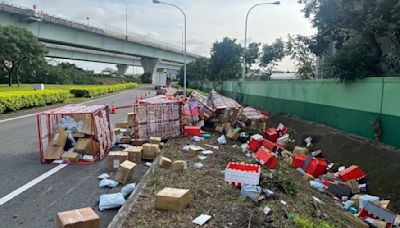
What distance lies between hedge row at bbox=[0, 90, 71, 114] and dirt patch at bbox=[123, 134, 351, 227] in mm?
13617

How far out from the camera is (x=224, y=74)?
152ft

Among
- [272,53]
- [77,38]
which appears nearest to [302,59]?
[272,53]

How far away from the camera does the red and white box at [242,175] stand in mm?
5449

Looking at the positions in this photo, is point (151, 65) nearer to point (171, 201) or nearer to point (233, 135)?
point (233, 135)

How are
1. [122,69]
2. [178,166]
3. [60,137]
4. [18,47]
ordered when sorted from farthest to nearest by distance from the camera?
[122,69], [18,47], [60,137], [178,166]

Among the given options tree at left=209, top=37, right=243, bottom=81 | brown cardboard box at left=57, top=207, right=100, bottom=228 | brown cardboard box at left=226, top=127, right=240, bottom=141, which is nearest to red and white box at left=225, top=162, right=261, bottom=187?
brown cardboard box at left=57, top=207, right=100, bottom=228

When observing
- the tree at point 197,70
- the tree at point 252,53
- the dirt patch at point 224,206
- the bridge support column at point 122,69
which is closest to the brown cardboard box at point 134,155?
the dirt patch at point 224,206

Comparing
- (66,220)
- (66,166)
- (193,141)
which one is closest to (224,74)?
(193,141)

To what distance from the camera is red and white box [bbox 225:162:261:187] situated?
545 centimetres

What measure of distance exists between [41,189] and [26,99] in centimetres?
1547

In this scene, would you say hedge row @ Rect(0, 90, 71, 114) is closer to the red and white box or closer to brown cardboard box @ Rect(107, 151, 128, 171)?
brown cardboard box @ Rect(107, 151, 128, 171)

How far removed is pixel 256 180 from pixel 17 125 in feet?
36.5

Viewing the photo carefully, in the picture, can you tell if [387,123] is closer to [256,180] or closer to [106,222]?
[256,180]

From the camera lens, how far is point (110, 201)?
5145 mm
